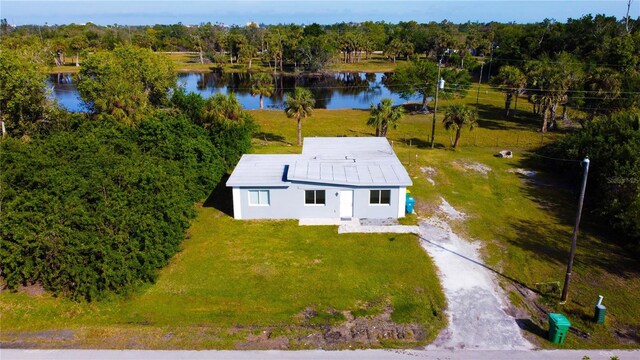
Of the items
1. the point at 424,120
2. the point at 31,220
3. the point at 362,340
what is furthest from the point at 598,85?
the point at 31,220

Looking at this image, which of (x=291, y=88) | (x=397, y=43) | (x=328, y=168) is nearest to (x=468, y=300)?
(x=328, y=168)

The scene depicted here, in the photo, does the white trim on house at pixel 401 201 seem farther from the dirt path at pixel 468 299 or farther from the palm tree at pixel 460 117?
the palm tree at pixel 460 117

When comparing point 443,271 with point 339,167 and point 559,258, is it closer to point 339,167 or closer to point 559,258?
point 559,258

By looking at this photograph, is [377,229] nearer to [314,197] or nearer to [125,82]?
[314,197]

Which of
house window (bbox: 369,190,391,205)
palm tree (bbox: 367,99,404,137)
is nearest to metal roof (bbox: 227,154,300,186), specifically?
house window (bbox: 369,190,391,205)

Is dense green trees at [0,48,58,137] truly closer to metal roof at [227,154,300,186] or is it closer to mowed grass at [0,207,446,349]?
metal roof at [227,154,300,186]

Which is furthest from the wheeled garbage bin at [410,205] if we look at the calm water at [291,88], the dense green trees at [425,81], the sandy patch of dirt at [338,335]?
the calm water at [291,88]
